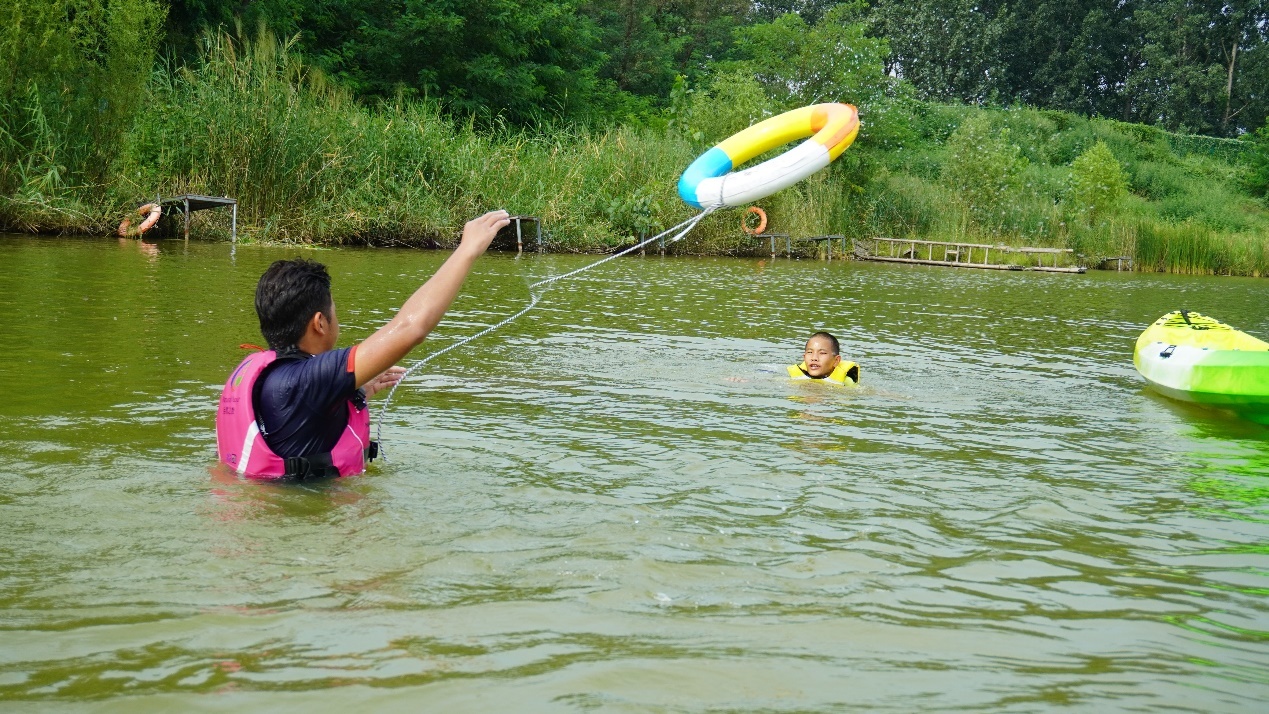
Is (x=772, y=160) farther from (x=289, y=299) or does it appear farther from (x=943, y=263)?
(x=943, y=263)

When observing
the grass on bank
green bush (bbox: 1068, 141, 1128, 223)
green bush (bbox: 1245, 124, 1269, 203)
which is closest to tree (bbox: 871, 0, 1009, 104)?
green bush (bbox: 1245, 124, 1269, 203)

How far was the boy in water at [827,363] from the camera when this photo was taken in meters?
8.83

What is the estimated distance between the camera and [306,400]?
4.57 m

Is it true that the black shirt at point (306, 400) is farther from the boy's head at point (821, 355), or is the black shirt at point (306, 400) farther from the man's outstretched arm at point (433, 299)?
the boy's head at point (821, 355)

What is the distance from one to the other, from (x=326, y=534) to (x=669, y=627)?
1.53 metres

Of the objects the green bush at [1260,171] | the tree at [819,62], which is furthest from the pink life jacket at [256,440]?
the green bush at [1260,171]

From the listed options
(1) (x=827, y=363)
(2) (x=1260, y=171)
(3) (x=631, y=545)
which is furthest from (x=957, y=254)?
(3) (x=631, y=545)

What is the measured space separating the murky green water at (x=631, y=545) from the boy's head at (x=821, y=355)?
13.6 inches

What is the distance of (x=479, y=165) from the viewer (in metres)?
24.2

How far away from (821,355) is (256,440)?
501cm

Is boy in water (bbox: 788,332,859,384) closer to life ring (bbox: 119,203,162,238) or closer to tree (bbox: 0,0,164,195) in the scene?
life ring (bbox: 119,203,162,238)

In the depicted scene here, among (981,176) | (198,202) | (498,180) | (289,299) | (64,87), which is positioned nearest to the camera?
(289,299)

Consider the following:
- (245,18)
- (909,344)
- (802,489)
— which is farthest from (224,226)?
(802,489)

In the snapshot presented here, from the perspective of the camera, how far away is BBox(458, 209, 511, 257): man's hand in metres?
3.96
